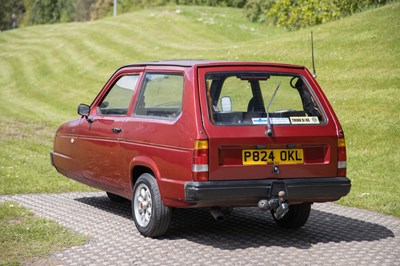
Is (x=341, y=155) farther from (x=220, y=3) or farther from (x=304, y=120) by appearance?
(x=220, y=3)

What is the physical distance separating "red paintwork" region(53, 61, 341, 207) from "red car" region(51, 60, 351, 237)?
0.01m

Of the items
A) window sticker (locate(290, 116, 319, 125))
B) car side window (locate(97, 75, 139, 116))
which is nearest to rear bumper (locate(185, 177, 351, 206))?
window sticker (locate(290, 116, 319, 125))

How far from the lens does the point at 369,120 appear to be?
660 inches

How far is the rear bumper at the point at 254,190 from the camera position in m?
7.29

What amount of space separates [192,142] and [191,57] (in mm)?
21795

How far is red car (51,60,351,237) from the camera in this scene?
738 cm

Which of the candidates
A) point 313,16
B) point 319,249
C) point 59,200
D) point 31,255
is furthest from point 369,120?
point 313,16

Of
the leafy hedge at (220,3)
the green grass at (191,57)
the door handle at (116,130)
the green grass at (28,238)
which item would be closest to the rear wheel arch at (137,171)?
the door handle at (116,130)

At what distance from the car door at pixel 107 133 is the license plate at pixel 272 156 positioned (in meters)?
1.79

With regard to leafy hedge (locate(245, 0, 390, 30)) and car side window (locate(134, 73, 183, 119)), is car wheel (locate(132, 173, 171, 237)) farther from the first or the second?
leafy hedge (locate(245, 0, 390, 30))

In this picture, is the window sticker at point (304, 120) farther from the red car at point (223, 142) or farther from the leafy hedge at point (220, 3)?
the leafy hedge at point (220, 3)

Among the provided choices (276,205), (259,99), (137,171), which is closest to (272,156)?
(276,205)

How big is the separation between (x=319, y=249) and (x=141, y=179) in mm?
2024

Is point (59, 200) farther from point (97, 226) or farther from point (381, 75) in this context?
point (381, 75)
